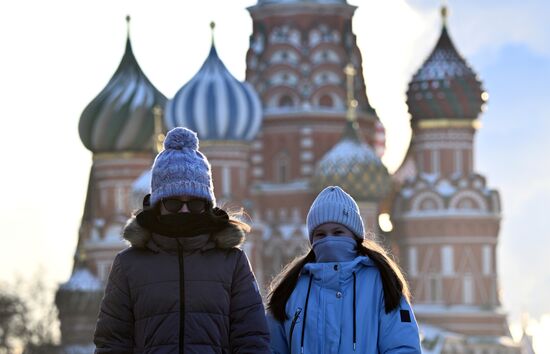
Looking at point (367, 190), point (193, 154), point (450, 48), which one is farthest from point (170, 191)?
point (450, 48)

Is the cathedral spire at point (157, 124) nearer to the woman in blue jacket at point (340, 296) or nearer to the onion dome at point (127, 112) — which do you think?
the onion dome at point (127, 112)

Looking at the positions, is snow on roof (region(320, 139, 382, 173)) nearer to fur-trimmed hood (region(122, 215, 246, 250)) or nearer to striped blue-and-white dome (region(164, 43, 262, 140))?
striped blue-and-white dome (region(164, 43, 262, 140))

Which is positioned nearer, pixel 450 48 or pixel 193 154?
pixel 193 154

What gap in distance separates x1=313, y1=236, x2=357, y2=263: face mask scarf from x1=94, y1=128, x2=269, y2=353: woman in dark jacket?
0.45 metres

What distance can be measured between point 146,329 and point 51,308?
182 feet

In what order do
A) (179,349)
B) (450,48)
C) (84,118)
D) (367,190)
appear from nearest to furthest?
(179,349) < (367,190) < (450,48) < (84,118)

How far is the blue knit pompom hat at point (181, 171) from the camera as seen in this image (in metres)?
8.52

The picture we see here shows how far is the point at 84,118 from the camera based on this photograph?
6644 centimetres

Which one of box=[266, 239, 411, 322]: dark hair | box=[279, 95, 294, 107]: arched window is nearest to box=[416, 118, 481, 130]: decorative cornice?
box=[279, 95, 294, 107]: arched window

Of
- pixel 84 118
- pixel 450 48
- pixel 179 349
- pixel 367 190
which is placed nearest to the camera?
pixel 179 349

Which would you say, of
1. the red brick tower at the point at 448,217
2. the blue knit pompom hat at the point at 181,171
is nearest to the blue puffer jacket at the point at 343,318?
the blue knit pompom hat at the point at 181,171

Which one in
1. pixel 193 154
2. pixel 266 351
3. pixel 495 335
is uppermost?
pixel 193 154

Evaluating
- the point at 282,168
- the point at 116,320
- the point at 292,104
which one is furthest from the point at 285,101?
the point at 116,320

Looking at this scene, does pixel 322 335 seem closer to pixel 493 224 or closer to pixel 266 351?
pixel 266 351
